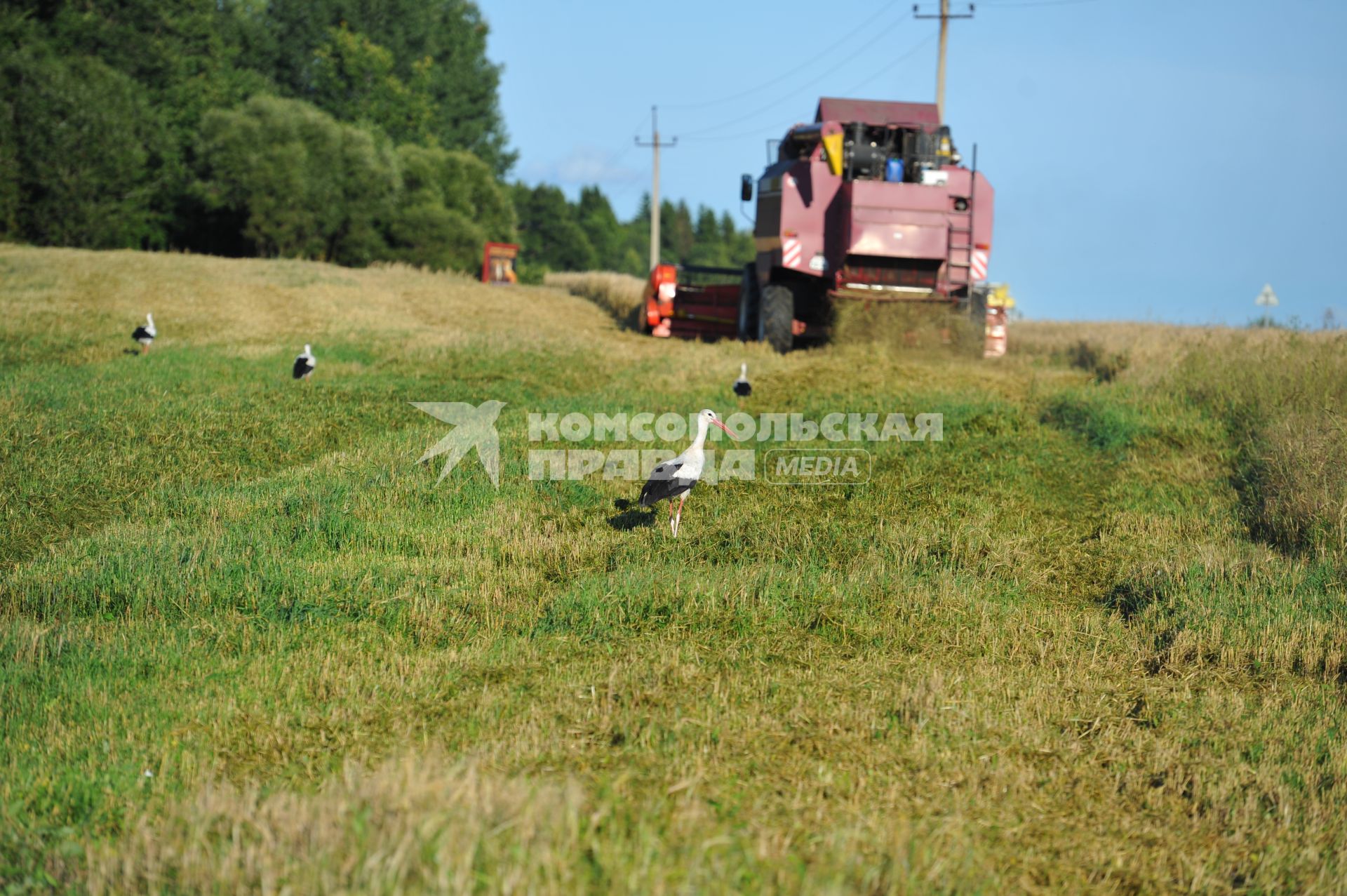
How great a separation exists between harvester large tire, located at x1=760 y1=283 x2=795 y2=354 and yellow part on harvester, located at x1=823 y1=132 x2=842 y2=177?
2.27m

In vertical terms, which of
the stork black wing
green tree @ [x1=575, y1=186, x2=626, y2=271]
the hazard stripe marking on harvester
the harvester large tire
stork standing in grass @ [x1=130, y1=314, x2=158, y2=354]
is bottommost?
the stork black wing

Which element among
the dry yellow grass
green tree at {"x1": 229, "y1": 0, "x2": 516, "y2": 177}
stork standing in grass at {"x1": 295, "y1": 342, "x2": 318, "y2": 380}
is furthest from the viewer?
green tree at {"x1": 229, "y1": 0, "x2": 516, "y2": 177}

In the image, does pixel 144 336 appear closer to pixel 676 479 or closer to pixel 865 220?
pixel 865 220

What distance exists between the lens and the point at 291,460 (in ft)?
36.3

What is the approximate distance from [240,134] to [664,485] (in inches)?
1643

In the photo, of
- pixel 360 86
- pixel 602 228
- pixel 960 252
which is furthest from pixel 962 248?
pixel 602 228

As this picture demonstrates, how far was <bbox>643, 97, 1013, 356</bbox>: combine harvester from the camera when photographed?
57.1 feet

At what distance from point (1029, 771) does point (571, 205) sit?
130 meters

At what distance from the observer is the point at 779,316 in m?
19.3

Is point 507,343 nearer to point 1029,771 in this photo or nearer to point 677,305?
point 677,305

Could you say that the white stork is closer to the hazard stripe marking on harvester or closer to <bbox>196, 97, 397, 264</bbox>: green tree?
the hazard stripe marking on harvester

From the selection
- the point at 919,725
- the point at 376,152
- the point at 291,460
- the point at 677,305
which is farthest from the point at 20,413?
the point at 376,152

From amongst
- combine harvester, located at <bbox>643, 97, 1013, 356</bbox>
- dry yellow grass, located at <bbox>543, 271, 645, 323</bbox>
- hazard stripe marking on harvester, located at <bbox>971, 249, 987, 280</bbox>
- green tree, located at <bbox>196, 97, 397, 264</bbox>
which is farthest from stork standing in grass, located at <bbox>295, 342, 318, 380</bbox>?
green tree, located at <bbox>196, 97, 397, 264</bbox>

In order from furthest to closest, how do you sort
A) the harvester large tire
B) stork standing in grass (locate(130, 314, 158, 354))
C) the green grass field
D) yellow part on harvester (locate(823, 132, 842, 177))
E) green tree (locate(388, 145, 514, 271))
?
green tree (locate(388, 145, 514, 271)) → the harvester large tire → yellow part on harvester (locate(823, 132, 842, 177)) → stork standing in grass (locate(130, 314, 158, 354)) → the green grass field
